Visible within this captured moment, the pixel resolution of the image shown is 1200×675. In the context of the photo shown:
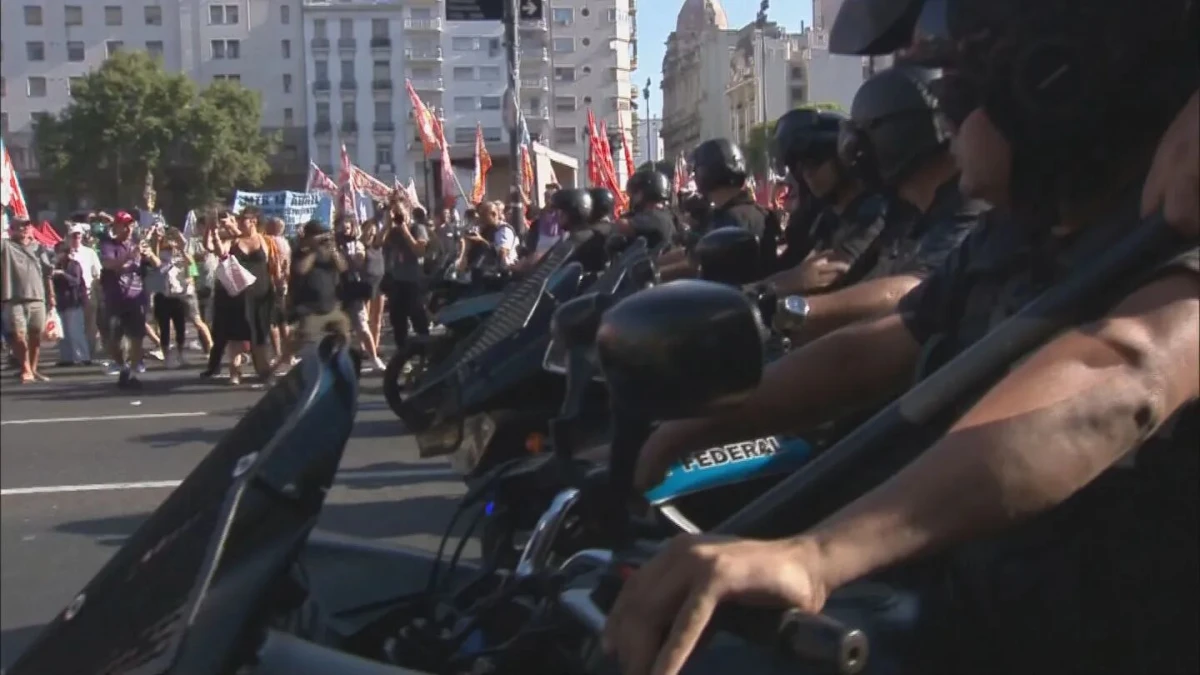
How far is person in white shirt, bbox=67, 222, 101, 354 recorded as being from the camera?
14297mm

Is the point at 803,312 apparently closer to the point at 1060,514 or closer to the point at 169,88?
the point at 1060,514

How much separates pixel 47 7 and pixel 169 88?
1868 millimetres

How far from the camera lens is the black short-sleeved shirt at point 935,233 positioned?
323 cm

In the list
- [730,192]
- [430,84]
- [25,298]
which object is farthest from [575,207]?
[25,298]

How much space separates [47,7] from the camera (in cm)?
232

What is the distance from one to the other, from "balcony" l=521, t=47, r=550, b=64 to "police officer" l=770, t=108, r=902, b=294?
26.2 inches

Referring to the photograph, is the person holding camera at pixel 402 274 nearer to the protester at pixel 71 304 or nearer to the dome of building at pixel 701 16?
the protester at pixel 71 304

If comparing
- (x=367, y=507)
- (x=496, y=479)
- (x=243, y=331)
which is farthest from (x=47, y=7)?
(x=243, y=331)

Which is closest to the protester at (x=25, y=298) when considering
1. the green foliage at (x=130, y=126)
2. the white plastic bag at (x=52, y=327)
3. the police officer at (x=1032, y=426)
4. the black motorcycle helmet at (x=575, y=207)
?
the white plastic bag at (x=52, y=327)

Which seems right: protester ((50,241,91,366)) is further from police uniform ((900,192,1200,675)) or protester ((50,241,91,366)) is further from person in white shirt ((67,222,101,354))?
police uniform ((900,192,1200,675))

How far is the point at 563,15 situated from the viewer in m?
3.27

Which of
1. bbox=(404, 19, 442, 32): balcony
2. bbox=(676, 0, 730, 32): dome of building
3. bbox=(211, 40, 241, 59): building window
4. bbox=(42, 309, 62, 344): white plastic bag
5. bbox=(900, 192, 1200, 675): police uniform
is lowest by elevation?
bbox=(42, 309, 62, 344): white plastic bag

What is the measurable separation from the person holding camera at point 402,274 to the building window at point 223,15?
32.8ft

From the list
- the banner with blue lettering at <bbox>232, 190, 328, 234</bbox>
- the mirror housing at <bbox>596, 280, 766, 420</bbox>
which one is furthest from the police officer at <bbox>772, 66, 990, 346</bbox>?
the banner with blue lettering at <bbox>232, 190, 328, 234</bbox>
